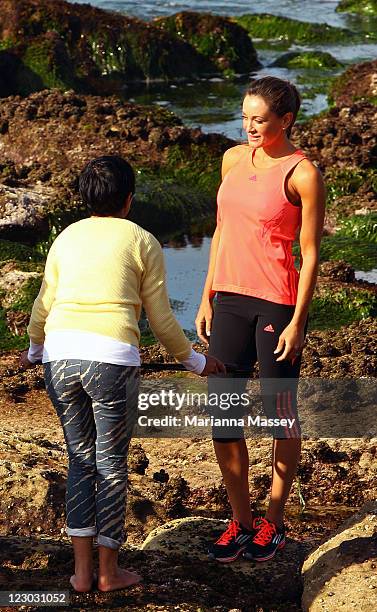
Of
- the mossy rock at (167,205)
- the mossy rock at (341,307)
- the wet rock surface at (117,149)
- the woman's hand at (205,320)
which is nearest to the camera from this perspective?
the woman's hand at (205,320)

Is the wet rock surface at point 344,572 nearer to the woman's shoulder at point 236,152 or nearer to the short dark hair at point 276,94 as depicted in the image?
the woman's shoulder at point 236,152

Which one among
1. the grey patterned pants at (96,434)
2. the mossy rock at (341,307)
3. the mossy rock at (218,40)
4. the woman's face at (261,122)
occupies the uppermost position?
the woman's face at (261,122)

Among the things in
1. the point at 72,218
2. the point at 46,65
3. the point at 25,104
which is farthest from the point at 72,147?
the point at 46,65

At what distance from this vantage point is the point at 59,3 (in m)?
21.2

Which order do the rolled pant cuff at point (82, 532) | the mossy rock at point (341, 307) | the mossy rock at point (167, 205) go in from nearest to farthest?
the rolled pant cuff at point (82, 532) < the mossy rock at point (341, 307) < the mossy rock at point (167, 205)

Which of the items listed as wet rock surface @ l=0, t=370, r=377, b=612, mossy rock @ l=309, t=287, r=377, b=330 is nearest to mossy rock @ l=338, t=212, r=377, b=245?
mossy rock @ l=309, t=287, r=377, b=330

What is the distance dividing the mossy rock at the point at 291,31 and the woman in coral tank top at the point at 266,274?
20.6 metres

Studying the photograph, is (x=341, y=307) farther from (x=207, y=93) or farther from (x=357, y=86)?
(x=207, y=93)

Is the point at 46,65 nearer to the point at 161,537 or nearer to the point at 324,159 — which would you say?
the point at 324,159

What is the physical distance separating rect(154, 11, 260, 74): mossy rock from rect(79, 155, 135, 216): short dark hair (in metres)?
17.6

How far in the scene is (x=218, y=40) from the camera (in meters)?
22.4

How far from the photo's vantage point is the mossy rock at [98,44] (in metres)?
19.5

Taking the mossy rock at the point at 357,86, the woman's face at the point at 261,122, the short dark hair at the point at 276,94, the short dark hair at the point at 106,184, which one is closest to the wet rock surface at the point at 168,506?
the short dark hair at the point at 106,184

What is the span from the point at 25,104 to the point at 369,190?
13.4 ft
